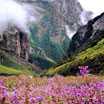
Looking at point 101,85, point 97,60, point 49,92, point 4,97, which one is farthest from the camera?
point 97,60

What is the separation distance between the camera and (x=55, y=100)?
1027 cm

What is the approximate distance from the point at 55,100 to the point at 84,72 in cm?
163

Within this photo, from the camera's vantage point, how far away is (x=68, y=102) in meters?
9.88

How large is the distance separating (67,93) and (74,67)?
147 metres

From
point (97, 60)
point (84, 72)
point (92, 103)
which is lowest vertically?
point (92, 103)

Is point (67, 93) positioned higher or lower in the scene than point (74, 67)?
lower

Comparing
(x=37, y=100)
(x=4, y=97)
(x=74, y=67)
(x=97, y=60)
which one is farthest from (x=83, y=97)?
(x=74, y=67)

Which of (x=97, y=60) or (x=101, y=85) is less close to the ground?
(x=97, y=60)

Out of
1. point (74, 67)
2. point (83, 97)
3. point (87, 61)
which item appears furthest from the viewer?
point (74, 67)

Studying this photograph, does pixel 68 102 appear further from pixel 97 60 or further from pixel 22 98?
pixel 97 60

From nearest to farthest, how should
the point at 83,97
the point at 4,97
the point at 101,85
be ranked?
the point at 4,97, the point at 83,97, the point at 101,85

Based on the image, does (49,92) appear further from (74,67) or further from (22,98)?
(74,67)

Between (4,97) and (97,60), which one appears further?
(97,60)

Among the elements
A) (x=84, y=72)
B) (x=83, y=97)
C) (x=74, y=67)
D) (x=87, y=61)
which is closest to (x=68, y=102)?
(x=83, y=97)
